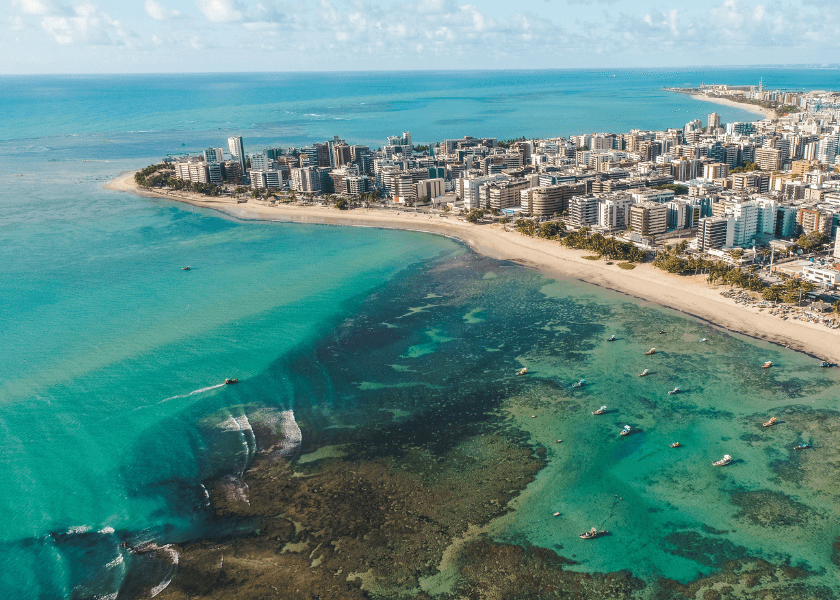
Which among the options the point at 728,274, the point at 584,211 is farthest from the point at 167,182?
the point at 728,274

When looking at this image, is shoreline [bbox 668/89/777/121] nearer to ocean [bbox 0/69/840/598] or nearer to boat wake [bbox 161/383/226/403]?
ocean [bbox 0/69/840/598]

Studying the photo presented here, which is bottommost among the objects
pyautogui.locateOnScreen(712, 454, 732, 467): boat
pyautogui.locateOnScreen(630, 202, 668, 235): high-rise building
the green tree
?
pyautogui.locateOnScreen(712, 454, 732, 467): boat

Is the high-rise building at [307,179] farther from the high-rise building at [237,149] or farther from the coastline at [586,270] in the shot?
the high-rise building at [237,149]

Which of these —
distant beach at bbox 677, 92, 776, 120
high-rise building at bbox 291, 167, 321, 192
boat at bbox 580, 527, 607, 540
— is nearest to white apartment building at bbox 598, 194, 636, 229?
high-rise building at bbox 291, 167, 321, 192

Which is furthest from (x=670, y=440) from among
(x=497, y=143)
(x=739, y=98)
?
(x=739, y=98)

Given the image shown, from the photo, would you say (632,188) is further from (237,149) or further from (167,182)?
(167,182)

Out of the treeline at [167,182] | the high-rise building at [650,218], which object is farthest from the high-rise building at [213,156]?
the high-rise building at [650,218]

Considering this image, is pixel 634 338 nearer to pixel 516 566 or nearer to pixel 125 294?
pixel 516 566
